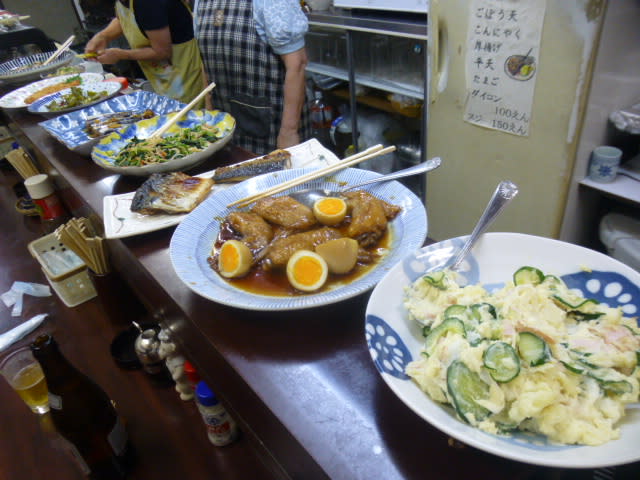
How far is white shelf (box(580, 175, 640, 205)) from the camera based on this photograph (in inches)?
81.9

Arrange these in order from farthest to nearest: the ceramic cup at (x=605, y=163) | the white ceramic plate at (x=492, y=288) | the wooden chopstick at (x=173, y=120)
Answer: the ceramic cup at (x=605, y=163) < the wooden chopstick at (x=173, y=120) < the white ceramic plate at (x=492, y=288)

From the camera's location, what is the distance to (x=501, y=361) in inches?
25.6

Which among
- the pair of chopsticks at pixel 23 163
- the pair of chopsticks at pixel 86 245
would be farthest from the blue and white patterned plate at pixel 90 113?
the pair of chopsticks at pixel 23 163

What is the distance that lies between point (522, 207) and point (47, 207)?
9.49 ft

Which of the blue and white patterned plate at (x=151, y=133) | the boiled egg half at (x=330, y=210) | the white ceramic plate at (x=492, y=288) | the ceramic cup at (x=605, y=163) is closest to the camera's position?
the white ceramic plate at (x=492, y=288)

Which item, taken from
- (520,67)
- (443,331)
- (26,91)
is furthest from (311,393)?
(26,91)

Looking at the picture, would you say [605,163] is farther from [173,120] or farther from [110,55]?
[110,55]

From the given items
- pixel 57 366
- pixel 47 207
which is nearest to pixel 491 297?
pixel 57 366

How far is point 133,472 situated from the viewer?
1.41 m

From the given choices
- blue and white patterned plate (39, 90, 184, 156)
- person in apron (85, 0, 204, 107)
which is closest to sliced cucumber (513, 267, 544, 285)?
blue and white patterned plate (39, 90, 184, 156)

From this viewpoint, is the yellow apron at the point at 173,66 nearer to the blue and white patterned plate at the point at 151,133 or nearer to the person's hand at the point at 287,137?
the person's hand at the point at 287,137

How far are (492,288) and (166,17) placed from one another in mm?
3013

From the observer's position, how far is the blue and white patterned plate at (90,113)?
1988mm

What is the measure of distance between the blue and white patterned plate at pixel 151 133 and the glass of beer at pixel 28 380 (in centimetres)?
81
